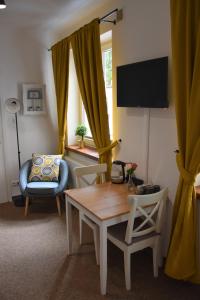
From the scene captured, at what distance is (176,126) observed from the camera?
2.11 metres

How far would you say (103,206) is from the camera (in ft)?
6.95

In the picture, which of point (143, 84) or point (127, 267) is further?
point (143, 84)

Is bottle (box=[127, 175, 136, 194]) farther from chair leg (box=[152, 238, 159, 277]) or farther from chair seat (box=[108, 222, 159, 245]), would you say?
chair leg (box=[152, 238, 159, 277])

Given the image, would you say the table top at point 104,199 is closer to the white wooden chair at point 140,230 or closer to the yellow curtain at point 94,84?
the white wooden chair at point 140,230

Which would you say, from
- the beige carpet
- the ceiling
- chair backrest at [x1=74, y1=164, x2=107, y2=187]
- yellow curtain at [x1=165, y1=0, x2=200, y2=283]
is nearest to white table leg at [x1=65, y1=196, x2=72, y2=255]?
the beige carpet

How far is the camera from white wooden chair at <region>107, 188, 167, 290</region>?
6.31ft

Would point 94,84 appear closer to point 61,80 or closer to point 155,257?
point 61,80

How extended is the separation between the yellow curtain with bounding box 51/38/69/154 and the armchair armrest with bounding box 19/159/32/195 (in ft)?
1.79

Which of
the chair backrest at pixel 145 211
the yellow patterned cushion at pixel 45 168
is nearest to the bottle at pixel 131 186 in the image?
the chair backrest at pixel 145 211

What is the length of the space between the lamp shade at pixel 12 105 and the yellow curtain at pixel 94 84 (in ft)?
3.62

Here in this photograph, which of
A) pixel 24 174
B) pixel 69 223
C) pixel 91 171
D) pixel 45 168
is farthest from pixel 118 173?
pixel 24 174

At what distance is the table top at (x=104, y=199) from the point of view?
6.61 feet

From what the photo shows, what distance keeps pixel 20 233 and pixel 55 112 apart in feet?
6.56

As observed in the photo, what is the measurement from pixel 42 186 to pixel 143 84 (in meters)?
1.90
